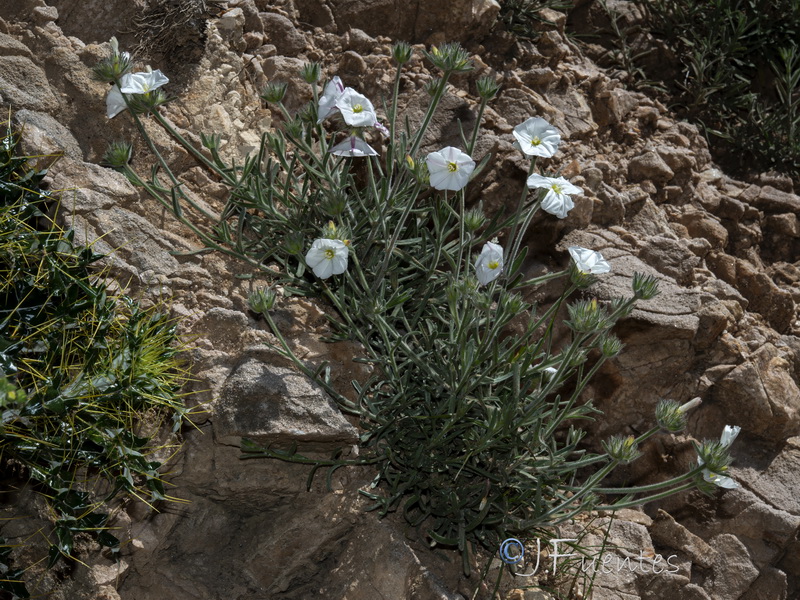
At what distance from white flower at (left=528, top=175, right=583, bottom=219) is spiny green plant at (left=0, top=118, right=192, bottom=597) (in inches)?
53.4

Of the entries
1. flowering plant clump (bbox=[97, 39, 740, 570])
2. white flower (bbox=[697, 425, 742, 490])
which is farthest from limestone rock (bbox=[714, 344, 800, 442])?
white flower (bbox=[697, 425, 742, 490])

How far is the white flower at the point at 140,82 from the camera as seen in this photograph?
2.85 meters

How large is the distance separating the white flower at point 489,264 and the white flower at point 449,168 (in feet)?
0.79

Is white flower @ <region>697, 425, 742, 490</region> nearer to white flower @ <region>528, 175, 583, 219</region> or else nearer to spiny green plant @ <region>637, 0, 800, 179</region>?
white flower @ <region>528, 175, 583, 219</region>

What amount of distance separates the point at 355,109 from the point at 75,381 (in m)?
1.37

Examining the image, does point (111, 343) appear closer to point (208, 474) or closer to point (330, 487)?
point (208, 474)

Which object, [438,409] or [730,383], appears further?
[730,383]

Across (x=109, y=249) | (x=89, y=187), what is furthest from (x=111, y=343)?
(x=89, y=187)

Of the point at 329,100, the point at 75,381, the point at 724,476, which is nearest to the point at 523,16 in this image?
the point at 329,100

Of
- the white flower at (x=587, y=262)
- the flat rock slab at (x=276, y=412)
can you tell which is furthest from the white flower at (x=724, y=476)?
the flat rock slab at (x=276, y=412)

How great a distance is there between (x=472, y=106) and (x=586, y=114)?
68 cm

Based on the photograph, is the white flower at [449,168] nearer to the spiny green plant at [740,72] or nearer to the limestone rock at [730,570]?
the limestone rock at [730,570]

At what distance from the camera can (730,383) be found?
3557 mm

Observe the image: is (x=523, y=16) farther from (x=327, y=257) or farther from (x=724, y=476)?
(x=724, y=476)
